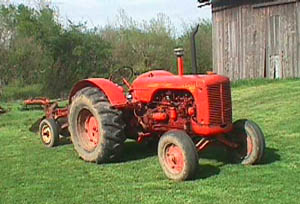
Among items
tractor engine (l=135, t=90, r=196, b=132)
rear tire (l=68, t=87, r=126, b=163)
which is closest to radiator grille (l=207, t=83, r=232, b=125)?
tractor engine (l=135, t=90, r=196, b=132)

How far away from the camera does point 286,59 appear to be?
19.8m

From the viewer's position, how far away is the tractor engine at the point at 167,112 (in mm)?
6980

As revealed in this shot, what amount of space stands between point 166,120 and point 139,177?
41.1 inches

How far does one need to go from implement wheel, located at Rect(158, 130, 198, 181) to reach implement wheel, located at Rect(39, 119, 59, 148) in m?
3.10

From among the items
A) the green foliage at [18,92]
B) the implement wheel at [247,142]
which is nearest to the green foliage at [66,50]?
the green foliage at [18,92]

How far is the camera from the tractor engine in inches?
275

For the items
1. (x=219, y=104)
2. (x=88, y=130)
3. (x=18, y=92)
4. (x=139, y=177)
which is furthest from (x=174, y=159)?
(x=18, y=92)

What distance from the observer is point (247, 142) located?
699cm

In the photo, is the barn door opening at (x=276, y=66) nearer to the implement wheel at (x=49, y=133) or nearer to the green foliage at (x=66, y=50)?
the green foliage at (x=66, y=50)

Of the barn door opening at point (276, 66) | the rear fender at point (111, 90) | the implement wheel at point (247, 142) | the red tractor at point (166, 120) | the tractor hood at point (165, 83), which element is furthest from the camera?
the barn door opening at point (276, 66)

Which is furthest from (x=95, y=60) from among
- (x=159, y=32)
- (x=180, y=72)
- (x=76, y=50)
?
(x=180, y=72)

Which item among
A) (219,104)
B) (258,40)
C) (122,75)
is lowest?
(219,104)

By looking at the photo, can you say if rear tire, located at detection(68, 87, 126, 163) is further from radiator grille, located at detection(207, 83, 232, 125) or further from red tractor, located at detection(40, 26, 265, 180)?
radiator grille, located at detection(207, 83, 232, 125)

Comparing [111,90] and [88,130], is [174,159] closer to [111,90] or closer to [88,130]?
[111,90]
